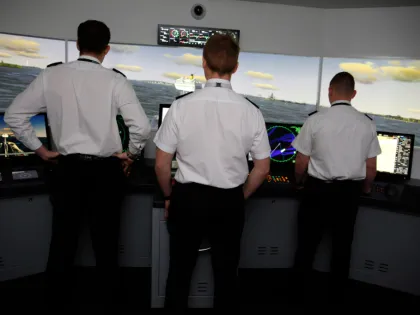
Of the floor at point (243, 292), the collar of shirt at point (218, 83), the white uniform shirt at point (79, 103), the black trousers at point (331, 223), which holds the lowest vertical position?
the floor at point (243, 292)

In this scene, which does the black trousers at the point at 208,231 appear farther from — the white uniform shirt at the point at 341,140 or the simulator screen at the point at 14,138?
the simulator screen at the point at 14,138

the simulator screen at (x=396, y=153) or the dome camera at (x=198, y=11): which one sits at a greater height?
the dome camera at (x=198, y=11)

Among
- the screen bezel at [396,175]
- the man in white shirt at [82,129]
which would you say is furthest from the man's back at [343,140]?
the man in white shirt at [82,129]

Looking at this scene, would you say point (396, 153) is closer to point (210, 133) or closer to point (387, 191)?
point (387, 191)

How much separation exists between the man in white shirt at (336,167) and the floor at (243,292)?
0.88 feet

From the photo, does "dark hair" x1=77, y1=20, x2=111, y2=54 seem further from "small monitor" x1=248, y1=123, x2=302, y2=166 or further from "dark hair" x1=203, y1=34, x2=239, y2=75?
"small monitor" x1=248, y1=123, x2=302, y2=166

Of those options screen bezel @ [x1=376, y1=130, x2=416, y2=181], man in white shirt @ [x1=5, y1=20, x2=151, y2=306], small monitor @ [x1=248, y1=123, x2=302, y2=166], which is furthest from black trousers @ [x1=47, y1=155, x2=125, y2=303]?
screen bezel @ [x1=376, y1=130, x2=416, y2=181]

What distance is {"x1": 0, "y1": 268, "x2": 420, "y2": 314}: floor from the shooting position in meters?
2.29

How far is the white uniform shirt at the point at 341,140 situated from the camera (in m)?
2.19

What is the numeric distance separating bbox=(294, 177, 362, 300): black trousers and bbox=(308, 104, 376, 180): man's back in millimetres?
94

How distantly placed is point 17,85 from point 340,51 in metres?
2.62

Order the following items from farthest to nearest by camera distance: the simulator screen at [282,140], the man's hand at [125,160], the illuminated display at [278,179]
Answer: the simulator screen at [282,140] → the illuminated display at [278,179] → the man's hand at [125,160]

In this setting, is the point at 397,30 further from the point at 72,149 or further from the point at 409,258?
the point at 72,149

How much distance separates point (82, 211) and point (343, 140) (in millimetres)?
1515
